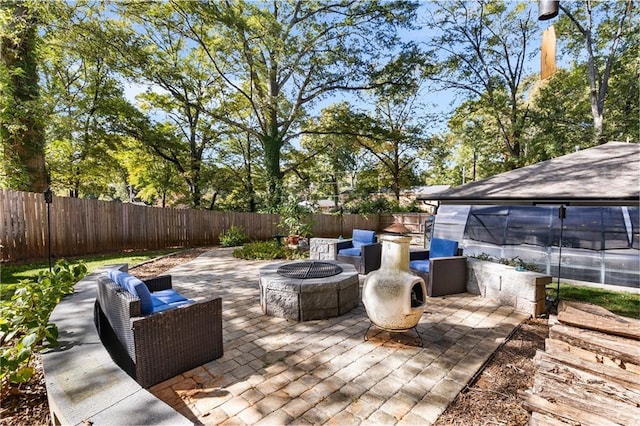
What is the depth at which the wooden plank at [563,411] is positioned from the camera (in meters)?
1.67

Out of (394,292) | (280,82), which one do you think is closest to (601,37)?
(280,82)

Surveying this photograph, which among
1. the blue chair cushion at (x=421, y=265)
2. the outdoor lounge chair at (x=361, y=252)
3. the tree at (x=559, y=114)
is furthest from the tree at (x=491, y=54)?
the blue chair cushion at (x=421, y=265)

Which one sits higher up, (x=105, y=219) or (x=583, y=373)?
(x=105, y=219)

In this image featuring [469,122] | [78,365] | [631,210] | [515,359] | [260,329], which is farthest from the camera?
[469,122]

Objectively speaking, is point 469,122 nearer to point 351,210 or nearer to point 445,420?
point 351,210

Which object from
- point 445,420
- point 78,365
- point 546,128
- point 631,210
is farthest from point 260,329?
point 546,128

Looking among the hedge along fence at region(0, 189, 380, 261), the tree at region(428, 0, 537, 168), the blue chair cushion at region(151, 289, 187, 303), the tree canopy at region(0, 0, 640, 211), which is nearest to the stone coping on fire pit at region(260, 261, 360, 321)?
the blue chair cushion at region(151, 289, 187, 303)

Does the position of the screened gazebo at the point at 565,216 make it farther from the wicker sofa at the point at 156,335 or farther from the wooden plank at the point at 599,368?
the wicker sofa at the point at 156,335

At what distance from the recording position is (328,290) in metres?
3.90

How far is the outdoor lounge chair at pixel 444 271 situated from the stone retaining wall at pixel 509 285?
7.2 inches

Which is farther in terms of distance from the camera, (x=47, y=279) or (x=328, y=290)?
(x=328, y=290)

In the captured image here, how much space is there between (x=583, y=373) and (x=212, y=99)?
1621cm

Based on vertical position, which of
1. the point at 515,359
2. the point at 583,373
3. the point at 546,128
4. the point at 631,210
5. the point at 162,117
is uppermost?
the point at 162,117

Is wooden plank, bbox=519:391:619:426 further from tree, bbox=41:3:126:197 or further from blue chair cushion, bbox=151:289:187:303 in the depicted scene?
tree, bbox=41:3:126:197
